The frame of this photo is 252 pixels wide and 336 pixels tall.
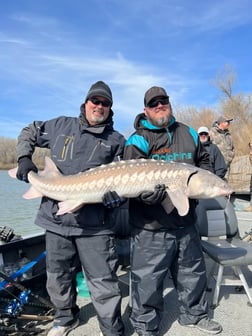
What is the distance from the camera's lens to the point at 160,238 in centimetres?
246

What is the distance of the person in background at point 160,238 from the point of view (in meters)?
2.46

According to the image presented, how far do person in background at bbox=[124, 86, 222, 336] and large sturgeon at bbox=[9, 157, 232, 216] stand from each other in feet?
0.47

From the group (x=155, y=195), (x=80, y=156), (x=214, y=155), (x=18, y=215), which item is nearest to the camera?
(x=155, y=195)

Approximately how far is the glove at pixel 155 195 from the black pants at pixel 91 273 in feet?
1.30

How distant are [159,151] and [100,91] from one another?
578 millimetres

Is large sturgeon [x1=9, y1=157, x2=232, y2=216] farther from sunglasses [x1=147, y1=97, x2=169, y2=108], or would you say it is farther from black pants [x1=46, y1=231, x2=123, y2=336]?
sunglasses [x1=147, y1=97, x2=169, y2=108]

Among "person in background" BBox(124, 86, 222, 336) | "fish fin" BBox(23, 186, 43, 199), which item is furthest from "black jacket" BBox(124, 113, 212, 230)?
"fish fin" BBox(23, 186, 43, 199)

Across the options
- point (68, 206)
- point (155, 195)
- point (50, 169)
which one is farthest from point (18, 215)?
point (155, 195)

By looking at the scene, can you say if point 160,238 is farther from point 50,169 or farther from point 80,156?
point 50,169

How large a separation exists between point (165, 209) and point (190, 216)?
0.89 feet

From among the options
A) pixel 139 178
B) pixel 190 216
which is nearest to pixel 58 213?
pixel 139 178

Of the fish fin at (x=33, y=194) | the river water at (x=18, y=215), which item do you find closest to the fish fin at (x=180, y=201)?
the fish fin at (x=33, y=194)

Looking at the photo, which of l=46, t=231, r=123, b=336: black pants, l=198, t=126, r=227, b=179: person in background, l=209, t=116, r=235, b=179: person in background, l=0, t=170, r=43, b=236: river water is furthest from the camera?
l=0, t=170, r=43, b=236: river water

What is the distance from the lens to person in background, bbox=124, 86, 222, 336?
8.08ft
